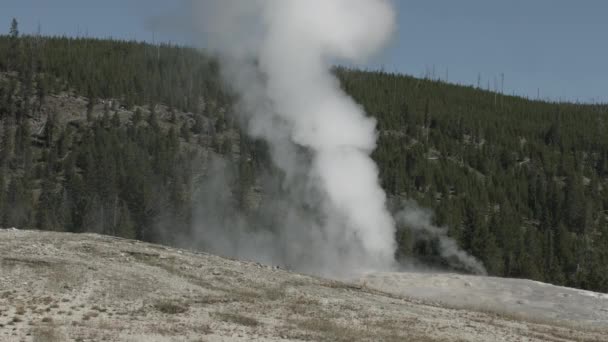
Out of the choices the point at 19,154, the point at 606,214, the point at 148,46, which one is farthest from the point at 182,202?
the point at 148,46

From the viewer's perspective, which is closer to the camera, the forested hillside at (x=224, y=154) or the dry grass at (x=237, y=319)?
the dry grass at (x=237, y=319)

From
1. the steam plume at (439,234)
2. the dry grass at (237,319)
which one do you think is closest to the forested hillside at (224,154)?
the steam plume at (439,234)

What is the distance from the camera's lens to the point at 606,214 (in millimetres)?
119688

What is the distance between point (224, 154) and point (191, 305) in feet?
288

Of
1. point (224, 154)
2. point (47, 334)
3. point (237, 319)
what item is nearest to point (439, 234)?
point (224, 154)

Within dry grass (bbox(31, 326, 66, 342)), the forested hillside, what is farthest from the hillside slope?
the forested hillside

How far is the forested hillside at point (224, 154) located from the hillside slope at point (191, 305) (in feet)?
120

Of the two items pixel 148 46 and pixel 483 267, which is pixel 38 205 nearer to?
pixel 483 267

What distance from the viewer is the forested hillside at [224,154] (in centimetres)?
8819

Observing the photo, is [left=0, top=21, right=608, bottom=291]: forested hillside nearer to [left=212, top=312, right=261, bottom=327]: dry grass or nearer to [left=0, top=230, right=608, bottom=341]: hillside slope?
[left=0, top=230, right=608, bottom=341]: hillside slope

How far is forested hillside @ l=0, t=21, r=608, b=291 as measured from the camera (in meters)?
88.2

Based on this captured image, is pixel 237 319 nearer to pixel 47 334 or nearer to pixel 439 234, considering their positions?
pixel 47 334

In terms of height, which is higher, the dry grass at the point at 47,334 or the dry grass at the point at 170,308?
the dry grass at the point at 170,308

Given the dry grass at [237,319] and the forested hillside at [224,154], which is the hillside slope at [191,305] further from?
the forested hillside at [224,154]
